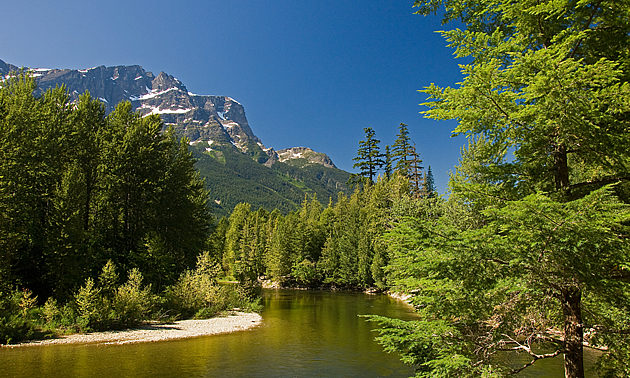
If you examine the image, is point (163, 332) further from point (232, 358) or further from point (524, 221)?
point (524, 221)

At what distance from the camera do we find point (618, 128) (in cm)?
588

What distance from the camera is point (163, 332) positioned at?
898 inches

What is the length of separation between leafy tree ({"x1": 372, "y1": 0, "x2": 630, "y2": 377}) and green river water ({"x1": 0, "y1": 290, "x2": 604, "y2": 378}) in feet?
34.8

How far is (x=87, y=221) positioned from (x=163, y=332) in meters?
13.0

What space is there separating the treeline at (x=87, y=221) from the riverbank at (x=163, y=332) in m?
1.07

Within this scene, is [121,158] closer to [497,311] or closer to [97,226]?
[97,226]

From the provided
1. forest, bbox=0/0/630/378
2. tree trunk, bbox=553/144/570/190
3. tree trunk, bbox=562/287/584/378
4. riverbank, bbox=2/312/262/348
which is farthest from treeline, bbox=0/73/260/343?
tree trunk, bbox=553/144/570/190

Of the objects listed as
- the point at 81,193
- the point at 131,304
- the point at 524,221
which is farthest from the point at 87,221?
the point at 524,221

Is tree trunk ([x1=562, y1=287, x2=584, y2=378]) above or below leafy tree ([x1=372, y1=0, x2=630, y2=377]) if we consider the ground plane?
below

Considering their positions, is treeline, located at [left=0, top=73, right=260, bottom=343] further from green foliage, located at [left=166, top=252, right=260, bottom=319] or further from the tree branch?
the tree branch

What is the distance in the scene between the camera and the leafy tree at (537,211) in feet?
16.6

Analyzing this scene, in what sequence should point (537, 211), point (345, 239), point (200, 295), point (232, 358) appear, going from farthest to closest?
1. point (345, 239)
2. point (200, 295)
3. point (232, 358)
4. point (537, 211)

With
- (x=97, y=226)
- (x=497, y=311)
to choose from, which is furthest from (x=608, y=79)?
(x=97, y=226)

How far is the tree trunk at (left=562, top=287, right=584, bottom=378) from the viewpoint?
19.0 ft
